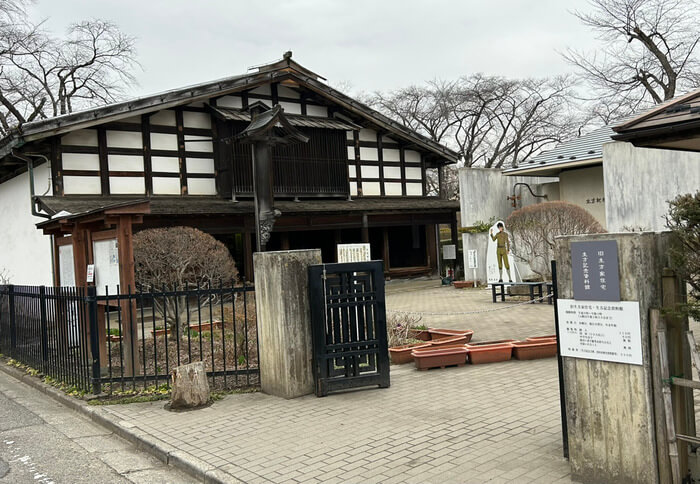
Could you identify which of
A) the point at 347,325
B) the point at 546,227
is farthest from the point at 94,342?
the point at 546,227

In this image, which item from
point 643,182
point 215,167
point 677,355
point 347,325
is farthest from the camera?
point 215,167

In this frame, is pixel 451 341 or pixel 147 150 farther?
pixel 147 150

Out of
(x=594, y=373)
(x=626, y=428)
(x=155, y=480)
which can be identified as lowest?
(x=155, y=480)

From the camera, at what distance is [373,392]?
24.6 feet

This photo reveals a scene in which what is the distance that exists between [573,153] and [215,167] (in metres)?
12.3

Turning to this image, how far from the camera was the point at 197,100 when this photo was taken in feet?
61.5

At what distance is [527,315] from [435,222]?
11.4 metres

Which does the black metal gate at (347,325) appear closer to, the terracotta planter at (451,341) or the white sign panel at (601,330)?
the terracotta planter at (451,341)

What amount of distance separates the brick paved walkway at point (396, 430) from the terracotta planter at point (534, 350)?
0.18 m

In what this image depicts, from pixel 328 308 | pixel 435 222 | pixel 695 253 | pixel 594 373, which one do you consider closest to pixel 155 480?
pixel 328 308

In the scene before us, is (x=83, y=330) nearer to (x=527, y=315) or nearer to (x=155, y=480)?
(x=155, y=480)

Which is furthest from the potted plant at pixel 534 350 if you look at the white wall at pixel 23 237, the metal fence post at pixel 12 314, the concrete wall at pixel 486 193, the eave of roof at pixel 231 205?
the white wall at pixel 23 237

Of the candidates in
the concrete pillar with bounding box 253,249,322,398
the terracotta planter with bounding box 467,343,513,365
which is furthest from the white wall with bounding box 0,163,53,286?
the terracotta planter with bounding box 467,343,513,365

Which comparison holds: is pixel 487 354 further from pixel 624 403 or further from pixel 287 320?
pixel 624 403
